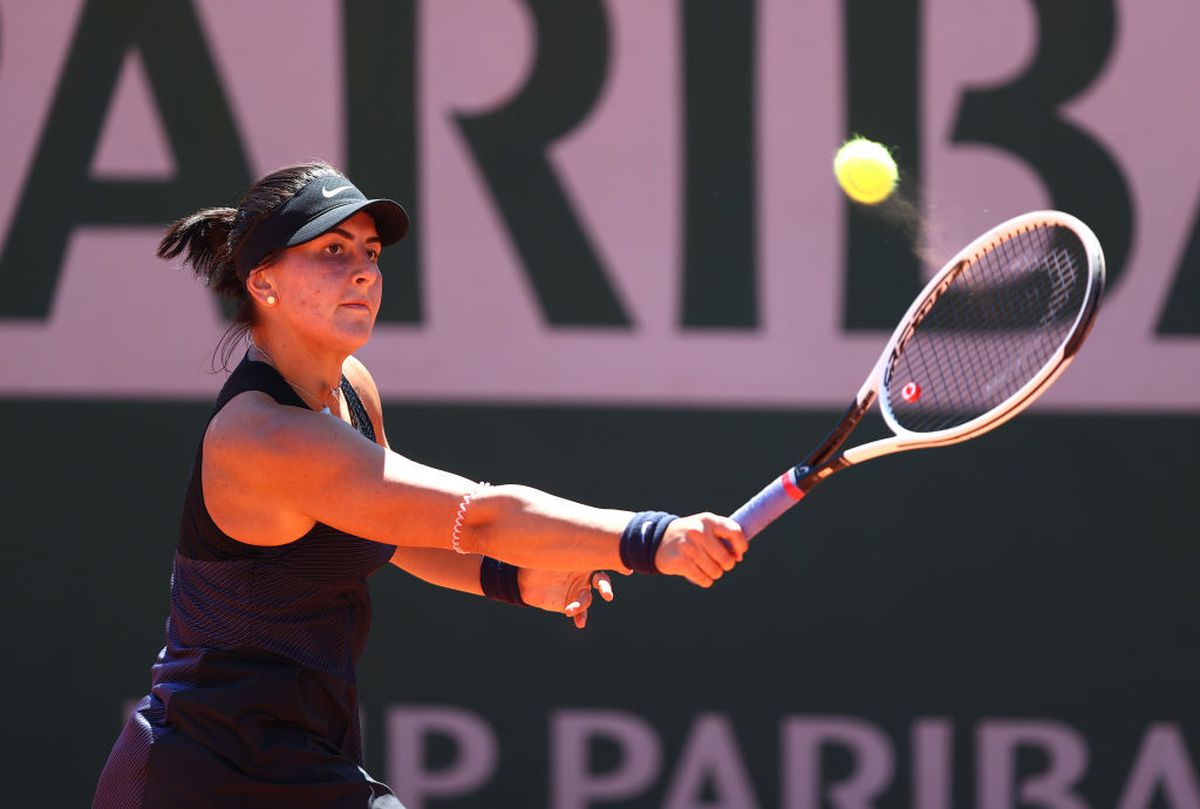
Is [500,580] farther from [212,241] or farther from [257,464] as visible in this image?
[212,241]

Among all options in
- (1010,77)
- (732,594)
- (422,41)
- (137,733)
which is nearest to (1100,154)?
(1010,77)

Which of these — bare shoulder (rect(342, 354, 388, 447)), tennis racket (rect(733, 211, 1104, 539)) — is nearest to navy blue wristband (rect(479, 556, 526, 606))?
bare shoulder (rect(342, 354, 388, 447))

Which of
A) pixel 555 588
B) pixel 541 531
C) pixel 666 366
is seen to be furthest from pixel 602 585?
pixel 666 366

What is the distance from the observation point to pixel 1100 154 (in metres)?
3.90

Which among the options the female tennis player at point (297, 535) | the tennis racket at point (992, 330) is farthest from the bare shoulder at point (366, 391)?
the tennis racket at point (992, 330)

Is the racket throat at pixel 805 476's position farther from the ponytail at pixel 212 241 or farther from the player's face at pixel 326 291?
the ponytail at pixel 212 241

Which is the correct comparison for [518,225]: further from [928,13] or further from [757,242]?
[928,13]

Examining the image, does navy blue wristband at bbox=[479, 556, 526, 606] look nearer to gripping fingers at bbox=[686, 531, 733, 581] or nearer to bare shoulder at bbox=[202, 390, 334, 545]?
bare shoulder at bbox=[202, 390, 334, 545]

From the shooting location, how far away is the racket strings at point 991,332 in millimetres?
3471

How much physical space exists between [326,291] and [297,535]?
1.21ft

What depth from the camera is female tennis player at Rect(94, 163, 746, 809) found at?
7.89 ft

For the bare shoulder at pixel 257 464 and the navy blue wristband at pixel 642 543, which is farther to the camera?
the bare shoulder at pixel 257 464

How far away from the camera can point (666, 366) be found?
13.5 ft

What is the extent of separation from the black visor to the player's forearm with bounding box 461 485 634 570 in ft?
1.61
